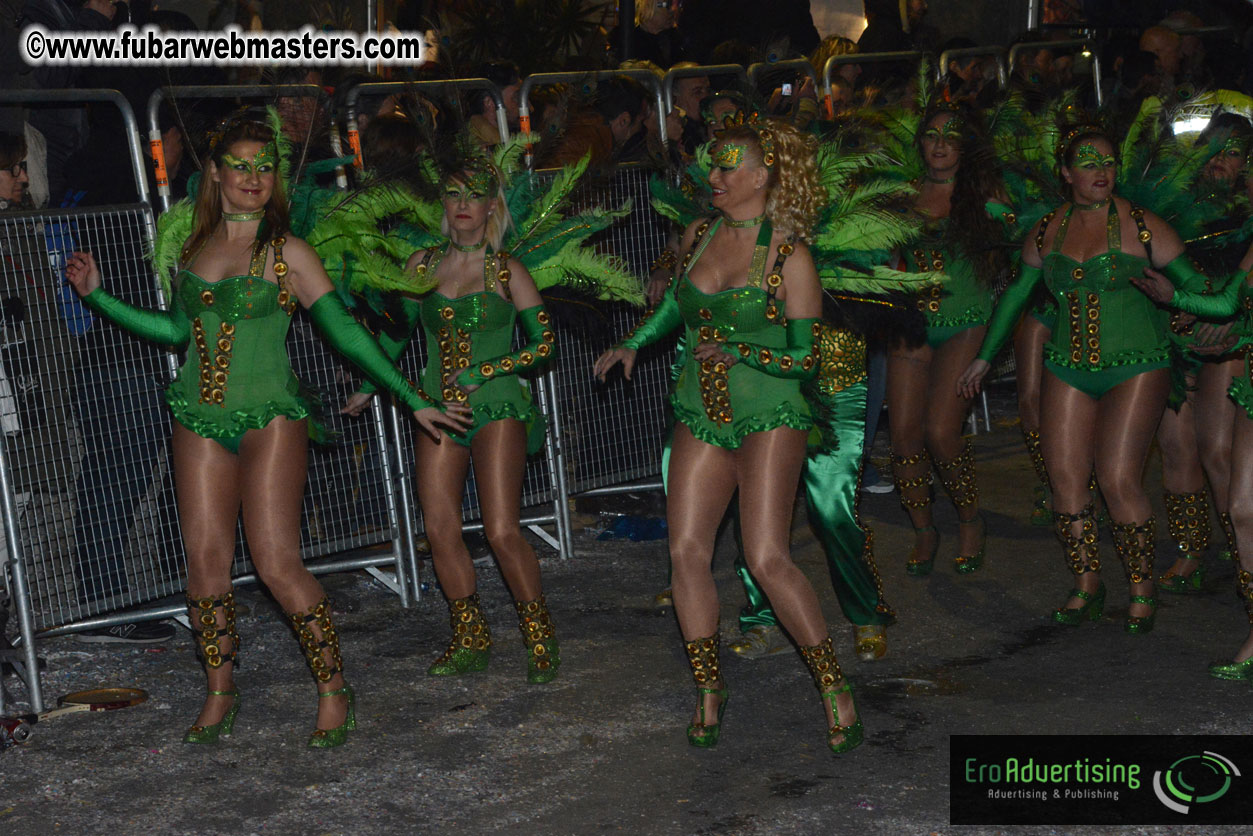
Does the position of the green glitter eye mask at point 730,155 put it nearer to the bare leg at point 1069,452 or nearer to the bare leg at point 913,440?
the bare leg at point 1069,452

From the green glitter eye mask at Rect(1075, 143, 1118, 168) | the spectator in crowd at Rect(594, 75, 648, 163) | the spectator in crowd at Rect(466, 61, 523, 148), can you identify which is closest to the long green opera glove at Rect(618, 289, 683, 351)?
the green glitter eye mask at Rect(1075, 143, 1118, 168)

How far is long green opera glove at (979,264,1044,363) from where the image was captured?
6.13 m

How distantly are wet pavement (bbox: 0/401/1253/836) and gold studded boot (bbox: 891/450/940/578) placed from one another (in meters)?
0.08

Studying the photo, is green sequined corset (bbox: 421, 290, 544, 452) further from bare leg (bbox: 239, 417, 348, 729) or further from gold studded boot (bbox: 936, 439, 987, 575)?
gold studded boot (bbox: 936, 439, 987, 575)

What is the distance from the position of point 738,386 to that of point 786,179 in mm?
739

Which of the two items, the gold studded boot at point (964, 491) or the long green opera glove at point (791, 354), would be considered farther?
the gold studded boot at point (964, 491)

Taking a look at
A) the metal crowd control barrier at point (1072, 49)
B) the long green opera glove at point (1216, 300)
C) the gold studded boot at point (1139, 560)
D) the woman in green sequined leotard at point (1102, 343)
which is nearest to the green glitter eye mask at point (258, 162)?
the woman in green sequined leotard at point (1102, 343)

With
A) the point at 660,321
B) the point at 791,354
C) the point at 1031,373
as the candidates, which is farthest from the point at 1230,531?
the point at 660,321

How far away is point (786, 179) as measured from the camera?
16.3 feet

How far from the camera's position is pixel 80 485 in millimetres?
6035

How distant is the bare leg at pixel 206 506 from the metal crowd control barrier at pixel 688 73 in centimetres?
406

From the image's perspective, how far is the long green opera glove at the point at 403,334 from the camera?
19.0 feet

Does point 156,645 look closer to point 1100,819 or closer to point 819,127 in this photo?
point 819,127

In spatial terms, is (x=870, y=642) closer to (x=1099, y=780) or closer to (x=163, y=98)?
(x=1099, y=780)
